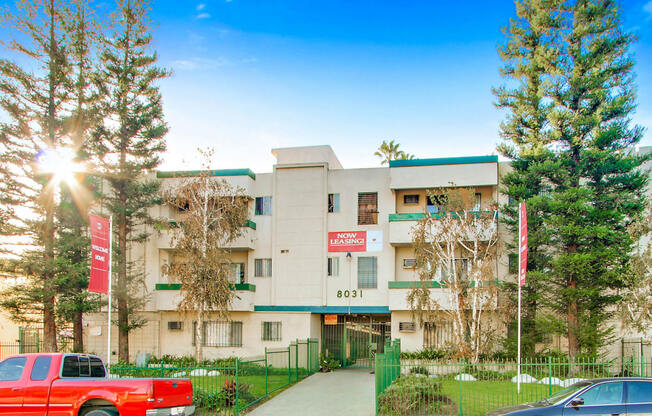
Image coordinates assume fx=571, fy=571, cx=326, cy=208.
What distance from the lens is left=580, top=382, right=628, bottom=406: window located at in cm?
1141

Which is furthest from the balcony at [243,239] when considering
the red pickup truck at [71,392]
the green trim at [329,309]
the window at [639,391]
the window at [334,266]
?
the window at [639,391]

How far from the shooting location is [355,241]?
2930 centimetres

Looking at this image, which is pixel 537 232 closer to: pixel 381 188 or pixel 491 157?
pixel 491 157

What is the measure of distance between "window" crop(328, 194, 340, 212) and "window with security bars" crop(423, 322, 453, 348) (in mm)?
7385

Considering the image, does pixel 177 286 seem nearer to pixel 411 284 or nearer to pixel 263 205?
pixel 263 205

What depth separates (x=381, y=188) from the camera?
29562 mm

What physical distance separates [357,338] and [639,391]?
63.5 ft

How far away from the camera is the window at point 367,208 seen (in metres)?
29.5

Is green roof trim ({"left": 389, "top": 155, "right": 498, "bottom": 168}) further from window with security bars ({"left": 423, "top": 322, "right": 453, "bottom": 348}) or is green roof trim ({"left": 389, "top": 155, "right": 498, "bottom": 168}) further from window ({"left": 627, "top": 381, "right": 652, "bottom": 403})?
window ({"left": 627, "top": 381, "right": 652, "bottom": 403})

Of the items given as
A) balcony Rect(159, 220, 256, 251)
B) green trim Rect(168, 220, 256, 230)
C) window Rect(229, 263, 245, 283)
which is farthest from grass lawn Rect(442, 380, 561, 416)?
window Rect(229, 263, 245, 283)

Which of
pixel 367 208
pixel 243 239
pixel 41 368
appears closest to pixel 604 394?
pixel 41 368

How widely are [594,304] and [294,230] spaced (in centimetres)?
1453

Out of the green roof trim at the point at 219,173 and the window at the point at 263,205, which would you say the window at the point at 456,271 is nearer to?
the window at the point at 263,205

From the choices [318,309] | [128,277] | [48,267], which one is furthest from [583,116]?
[48,267]
